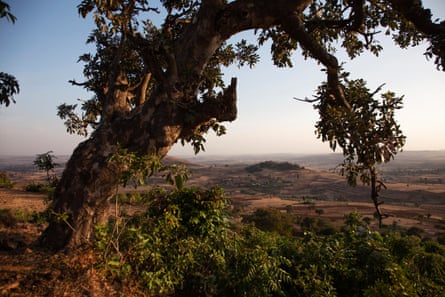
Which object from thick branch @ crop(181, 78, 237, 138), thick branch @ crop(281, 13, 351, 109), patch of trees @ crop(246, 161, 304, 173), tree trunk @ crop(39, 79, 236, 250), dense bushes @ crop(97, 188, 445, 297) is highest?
thick branch @ crop(281, 13, 351, 109)

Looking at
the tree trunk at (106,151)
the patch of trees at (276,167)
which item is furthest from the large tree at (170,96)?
the patch of trees at (276,167)

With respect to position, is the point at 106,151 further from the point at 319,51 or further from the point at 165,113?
the point at 319,51

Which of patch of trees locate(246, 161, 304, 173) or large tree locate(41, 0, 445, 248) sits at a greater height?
large tree locate(41, 0, 445, 248)

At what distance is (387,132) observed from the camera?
11.0 ft

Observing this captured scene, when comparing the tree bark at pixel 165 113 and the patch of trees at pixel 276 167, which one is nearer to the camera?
the tree bark at pixel 165 113

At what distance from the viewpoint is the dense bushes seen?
3.24 m

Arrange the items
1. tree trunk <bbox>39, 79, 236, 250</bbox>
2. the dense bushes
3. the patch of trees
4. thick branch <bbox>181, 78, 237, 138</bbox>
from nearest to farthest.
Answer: the dense bushes < tree trunk <bbox>39, 79, 236, 250</bbox> < thick branch <bbox>181, 78, 237, 138</bbox> < the patch of trees

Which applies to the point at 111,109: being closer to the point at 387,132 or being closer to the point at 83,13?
the point at 83,13

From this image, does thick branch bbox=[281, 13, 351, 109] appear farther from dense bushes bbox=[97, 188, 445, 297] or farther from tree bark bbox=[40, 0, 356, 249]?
dense bushes bbox=[97, 188, 445, 297]

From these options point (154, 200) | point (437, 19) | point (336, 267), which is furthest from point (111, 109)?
point (437, 19)

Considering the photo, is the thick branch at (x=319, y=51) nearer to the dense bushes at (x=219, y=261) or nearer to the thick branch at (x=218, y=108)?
the thick branch at (x=218, y=108)

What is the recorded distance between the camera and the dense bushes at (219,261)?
10.6 ft

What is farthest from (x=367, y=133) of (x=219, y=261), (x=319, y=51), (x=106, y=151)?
(x=106, y=151)

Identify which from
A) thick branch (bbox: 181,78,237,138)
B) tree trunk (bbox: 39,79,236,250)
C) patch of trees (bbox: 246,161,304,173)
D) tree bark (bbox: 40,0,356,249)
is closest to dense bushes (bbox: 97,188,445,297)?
tree trunk (bbox: 39,79,236,250)
